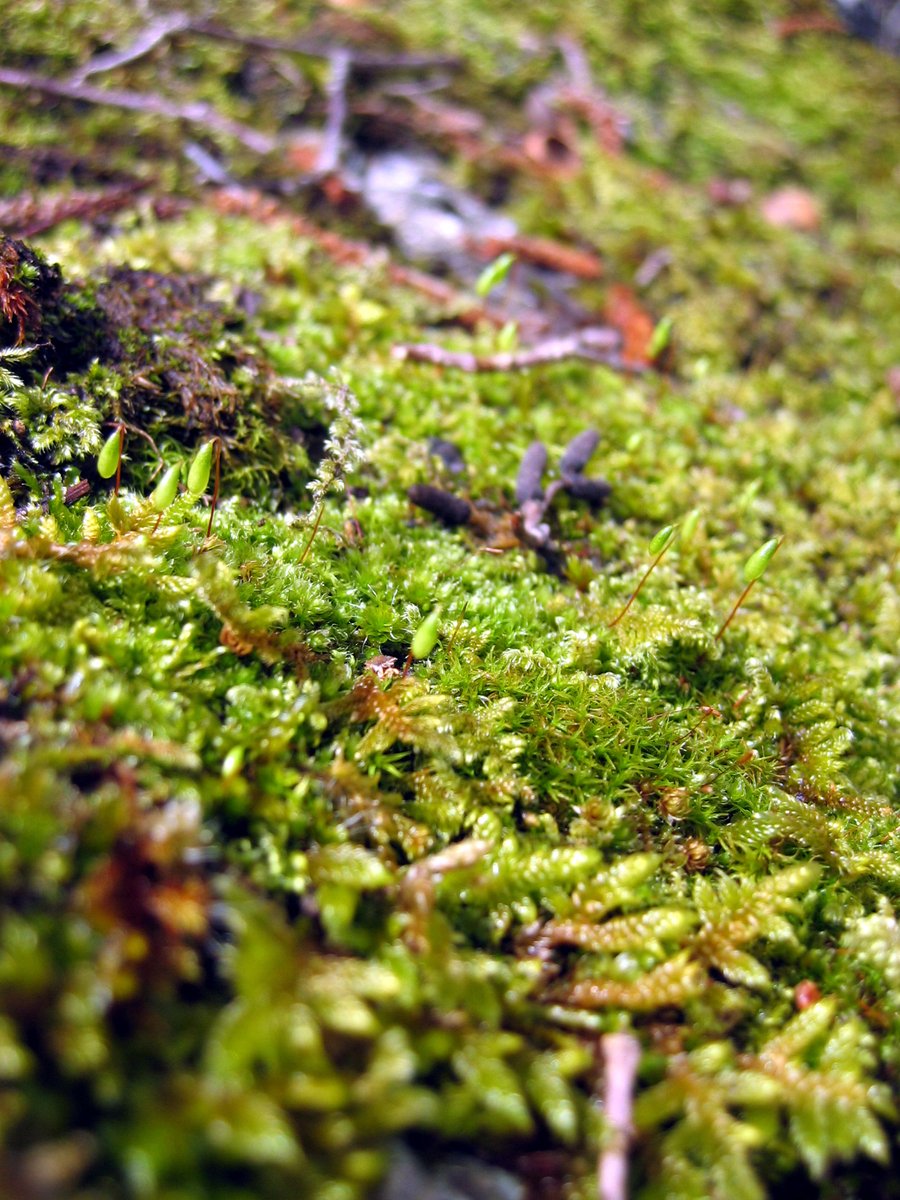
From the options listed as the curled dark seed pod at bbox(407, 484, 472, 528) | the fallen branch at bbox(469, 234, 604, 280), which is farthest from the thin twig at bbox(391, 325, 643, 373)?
the curled dark seed pod at bbox(407, 484, 472, 528)

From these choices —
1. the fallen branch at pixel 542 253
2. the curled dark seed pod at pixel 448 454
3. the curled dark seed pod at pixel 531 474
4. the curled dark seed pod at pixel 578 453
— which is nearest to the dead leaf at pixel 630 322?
the fallen branch at pixel 542 253

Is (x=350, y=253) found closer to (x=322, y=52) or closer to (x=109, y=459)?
(x=322, y=52)

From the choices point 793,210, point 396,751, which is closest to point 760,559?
point 396,751

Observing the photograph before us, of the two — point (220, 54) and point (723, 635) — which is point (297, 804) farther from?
point (220, 54)

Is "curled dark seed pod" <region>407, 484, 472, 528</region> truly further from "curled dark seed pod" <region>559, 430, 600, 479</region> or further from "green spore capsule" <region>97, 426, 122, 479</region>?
"green spore capsule" <region>97, 426, 122, 479</region>

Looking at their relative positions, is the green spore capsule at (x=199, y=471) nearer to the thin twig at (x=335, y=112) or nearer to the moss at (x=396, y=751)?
the moss at (x=396, y=751)
